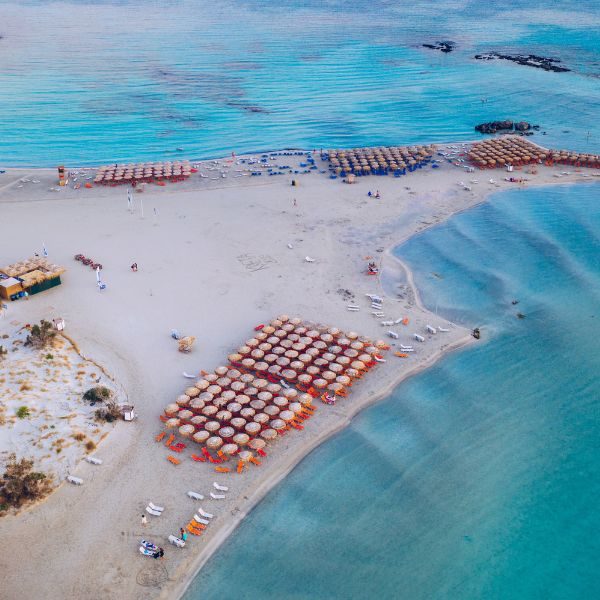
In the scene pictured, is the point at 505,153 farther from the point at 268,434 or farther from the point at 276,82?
the point at 276,82

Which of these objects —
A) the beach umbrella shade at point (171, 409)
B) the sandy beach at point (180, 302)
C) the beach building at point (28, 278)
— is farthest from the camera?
the beach building at point (28, 278)

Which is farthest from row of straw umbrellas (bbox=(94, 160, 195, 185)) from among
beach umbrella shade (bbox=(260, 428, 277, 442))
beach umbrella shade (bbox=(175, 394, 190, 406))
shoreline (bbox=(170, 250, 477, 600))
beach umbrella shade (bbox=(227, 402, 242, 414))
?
beach umbrella shade (bbox=(260, 428, 277, 442))

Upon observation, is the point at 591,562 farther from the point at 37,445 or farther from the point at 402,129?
the point at 402,129

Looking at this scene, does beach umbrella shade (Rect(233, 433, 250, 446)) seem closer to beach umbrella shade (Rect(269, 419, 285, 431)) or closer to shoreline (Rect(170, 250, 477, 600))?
beach umbrella shade (Rect(269, 419, 285, 431))

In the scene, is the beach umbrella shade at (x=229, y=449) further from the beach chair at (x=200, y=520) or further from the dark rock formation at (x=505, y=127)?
the dark rock formation at (x=505, y=127)

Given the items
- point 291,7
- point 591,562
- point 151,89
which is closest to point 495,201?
point 591,562

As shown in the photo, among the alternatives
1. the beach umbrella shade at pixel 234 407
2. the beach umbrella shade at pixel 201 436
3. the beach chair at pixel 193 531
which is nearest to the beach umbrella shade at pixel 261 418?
the beach umbrella shade at pixel 234 407
